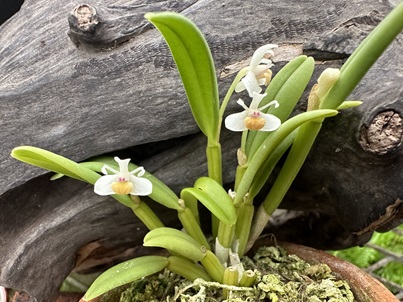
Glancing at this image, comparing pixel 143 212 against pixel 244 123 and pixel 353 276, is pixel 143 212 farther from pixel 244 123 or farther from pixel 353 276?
pixel 353 276

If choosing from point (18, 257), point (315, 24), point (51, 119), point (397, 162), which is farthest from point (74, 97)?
point (397, 162)

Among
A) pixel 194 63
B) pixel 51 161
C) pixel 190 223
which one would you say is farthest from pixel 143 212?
pixel 194 63

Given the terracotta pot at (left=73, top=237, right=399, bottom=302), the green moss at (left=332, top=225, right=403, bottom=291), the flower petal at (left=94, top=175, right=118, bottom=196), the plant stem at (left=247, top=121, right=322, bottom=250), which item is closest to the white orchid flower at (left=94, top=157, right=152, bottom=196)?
the flower petal at (left=94, top=175, right=118, bottom=196)

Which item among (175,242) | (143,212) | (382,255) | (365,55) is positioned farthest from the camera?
(382,255)

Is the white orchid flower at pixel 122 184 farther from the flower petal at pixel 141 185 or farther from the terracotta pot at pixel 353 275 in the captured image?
the terracotta pot at pixel 353 275

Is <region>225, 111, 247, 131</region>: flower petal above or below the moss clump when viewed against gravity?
above

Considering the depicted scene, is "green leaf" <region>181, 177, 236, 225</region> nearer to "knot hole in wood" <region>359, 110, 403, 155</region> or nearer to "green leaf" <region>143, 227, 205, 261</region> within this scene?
"green leaf" <region>143, 227, 205, 261</region>

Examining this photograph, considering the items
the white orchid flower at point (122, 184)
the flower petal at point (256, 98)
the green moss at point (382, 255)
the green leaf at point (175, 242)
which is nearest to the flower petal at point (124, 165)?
the white orchid flower at point (122, 184)

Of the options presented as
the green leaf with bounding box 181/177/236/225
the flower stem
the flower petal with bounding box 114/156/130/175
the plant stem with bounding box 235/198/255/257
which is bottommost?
the plant stem with bounding box 235/198/255/257
